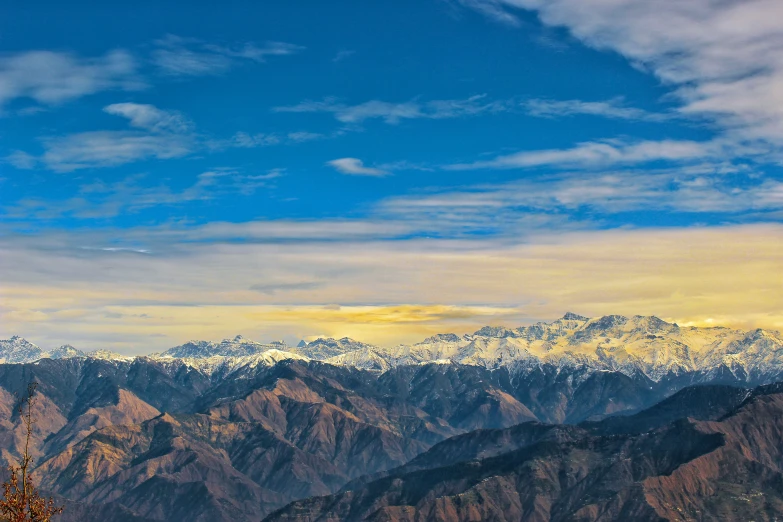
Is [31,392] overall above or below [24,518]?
above

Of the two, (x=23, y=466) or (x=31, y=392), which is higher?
(x=31, y=392)
